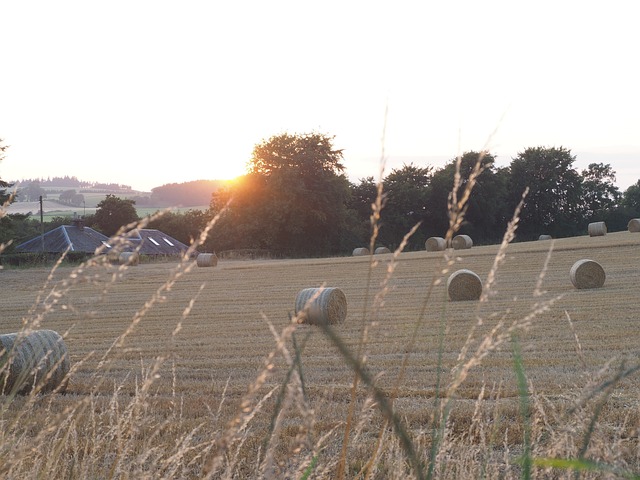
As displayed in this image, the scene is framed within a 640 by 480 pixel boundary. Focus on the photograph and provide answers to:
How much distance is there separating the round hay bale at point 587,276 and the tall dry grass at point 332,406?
5365mm

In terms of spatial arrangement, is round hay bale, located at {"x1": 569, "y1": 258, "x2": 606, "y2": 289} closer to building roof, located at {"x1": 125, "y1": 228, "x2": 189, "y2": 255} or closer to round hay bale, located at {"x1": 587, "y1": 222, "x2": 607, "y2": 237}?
round hay bale, located at {"x1": 587, "y1": 222, "x2": 607, "y2": 237}

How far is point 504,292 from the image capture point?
1934 centimetres

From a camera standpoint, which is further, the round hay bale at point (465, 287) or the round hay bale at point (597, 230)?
the round hay bale at point (597, 230)

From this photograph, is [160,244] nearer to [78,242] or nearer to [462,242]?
[78,242]

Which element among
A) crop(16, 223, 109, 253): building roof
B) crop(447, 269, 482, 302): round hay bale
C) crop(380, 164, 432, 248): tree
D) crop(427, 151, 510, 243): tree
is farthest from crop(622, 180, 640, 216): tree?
crop(447, 269, 482, 302): round hay bale

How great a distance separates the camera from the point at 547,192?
60625 millimetres

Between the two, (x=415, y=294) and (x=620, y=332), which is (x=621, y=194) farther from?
(x=620, y=332)

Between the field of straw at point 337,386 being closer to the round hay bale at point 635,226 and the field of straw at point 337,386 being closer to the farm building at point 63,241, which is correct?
the round hay bale at point 635,226

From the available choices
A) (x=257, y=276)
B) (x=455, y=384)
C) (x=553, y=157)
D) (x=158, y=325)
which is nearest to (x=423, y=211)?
(x=553, y=157)

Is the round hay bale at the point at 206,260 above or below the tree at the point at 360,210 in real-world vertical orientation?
below

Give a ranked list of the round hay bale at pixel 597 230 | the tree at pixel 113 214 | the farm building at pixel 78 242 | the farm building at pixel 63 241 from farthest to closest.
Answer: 1. the tree at pixel 113 214
2. the farm building at pixel 78 242
3. the farm building at pixel 63 241
4. the round hay bale at pixel 597 230

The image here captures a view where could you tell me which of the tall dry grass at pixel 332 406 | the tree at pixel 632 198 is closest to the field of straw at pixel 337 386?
the tall dry grass at pixel 332 406

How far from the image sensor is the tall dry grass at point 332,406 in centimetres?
158

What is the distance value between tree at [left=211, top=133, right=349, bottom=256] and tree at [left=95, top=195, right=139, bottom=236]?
11.3 metres
